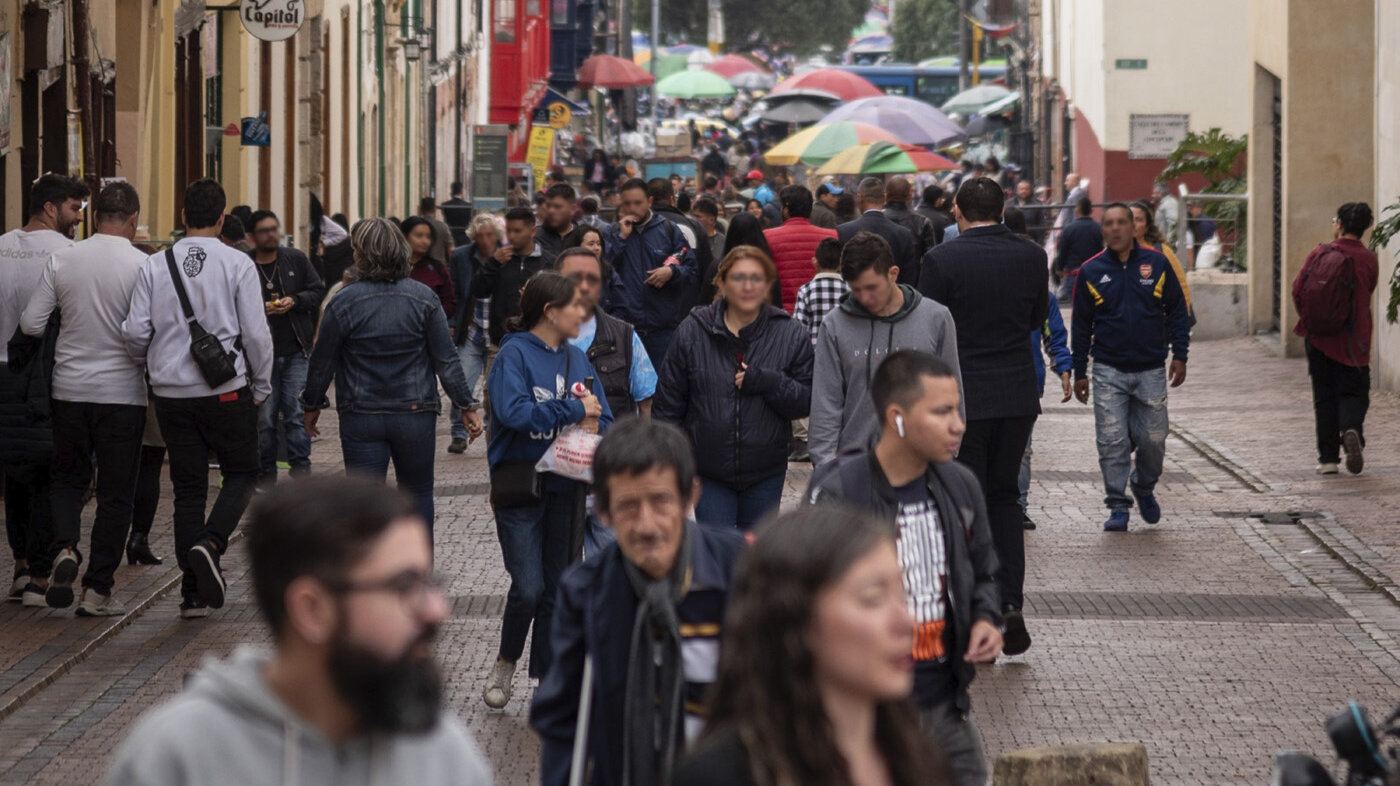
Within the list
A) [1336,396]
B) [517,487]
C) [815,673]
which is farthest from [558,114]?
[815,673]

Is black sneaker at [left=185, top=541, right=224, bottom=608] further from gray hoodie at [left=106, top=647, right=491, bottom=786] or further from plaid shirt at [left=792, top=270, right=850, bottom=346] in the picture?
gray hoodie at [left=106, top=647, right=491, bottom=786]

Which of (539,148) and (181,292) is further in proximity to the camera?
(539,148)

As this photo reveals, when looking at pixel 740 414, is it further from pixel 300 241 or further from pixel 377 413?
pixel 300 241

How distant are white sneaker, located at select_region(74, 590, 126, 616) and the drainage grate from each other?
4035 mm

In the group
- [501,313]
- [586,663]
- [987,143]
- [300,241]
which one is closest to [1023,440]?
[586,663]

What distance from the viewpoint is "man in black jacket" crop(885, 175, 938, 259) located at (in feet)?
52.7

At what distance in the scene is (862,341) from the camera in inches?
302

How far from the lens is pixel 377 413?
8773 mm

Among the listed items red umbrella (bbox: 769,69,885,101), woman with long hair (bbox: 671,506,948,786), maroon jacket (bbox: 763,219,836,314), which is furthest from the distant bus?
woman with long hair (bbox: 671,506,948,786)

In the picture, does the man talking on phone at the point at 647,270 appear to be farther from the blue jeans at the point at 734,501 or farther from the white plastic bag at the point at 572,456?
the white plastic bag at the point at 572,456

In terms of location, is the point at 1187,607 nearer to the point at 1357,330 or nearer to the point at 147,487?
the point at 1357,330

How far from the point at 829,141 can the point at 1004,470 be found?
2221cm

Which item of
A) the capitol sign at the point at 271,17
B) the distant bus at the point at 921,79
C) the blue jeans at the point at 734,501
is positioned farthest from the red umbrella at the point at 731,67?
the blue jeans at the point at 734,501

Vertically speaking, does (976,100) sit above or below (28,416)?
above
